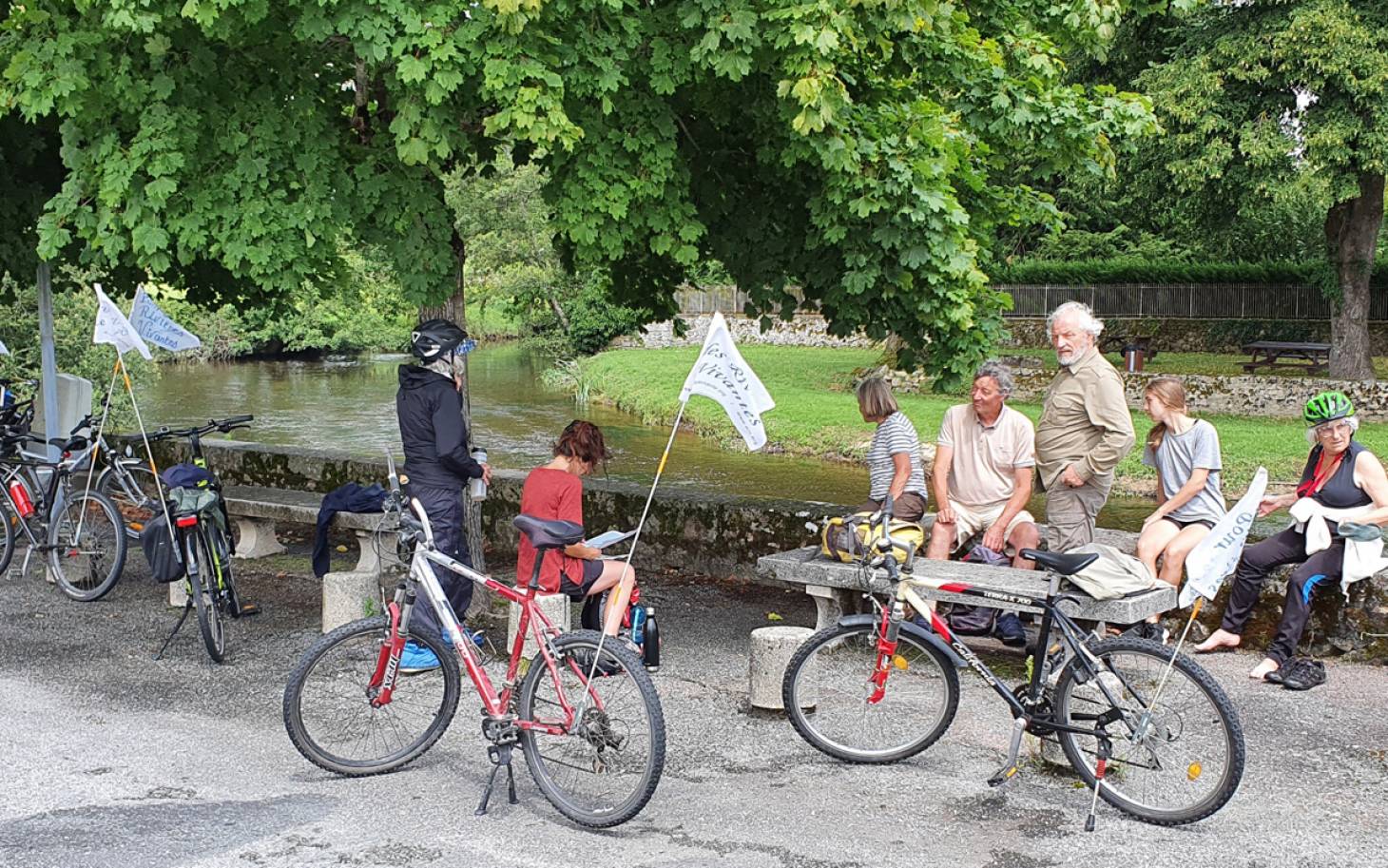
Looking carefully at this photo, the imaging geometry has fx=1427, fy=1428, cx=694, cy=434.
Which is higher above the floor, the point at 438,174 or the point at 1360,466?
the point at 438,174

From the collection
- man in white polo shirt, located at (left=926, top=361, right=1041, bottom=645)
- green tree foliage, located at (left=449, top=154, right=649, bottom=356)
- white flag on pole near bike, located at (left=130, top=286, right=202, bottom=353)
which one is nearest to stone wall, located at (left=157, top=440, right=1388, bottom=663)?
man in white polo shirt, located at (left=926, top=361, right=1041, bottom=645)

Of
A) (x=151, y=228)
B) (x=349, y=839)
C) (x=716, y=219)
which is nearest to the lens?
(x=349, y=839)

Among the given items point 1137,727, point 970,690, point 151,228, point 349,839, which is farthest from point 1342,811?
point 151,228

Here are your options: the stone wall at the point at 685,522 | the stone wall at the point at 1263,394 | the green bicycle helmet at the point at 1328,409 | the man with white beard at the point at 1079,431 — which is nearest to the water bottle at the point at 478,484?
the stone wall at the point at 685,522

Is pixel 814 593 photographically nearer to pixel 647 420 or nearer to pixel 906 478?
pixel 906 478

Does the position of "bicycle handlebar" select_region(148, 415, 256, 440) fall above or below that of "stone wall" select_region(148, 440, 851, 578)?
above

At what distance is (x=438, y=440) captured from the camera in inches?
302

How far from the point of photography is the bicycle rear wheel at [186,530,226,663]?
8086 mm

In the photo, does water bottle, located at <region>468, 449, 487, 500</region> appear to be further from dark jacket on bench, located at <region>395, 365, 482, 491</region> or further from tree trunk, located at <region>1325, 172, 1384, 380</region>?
tree trunk, located at <region>1325, 172, 1384, 380</region>

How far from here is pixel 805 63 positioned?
7.29 meters

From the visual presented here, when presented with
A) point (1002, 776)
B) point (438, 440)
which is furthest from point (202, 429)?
point (1002, 776)

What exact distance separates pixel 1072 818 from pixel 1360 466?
317 centimetres

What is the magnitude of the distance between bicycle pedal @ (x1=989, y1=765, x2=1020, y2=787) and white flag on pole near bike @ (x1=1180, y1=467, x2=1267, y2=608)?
3.24 ft

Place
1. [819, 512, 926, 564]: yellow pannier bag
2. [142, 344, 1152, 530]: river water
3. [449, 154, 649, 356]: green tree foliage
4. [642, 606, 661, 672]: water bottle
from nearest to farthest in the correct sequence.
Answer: [819, 512, 926, 564]: yellow pannier bag
[642, 606, 661, 672]: water bottle
[142, 344, 1152, 530]: river water
[449, 154, 649, 356]: green tree foliage
